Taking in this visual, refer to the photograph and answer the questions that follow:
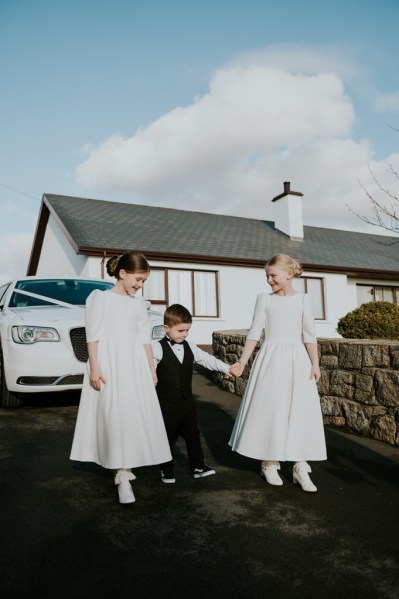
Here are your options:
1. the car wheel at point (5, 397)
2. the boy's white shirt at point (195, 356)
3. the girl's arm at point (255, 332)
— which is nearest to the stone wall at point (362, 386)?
the girl's arm at point (255, 332)

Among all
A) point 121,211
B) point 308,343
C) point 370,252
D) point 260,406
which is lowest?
point 260,406

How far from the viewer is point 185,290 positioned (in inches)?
661

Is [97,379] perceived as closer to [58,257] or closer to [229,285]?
[229,285]

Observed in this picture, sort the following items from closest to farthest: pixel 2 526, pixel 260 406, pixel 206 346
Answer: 1. pixel 2 526
2. pixel 260 406
3. pixel 206 346

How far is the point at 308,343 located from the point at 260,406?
62cm

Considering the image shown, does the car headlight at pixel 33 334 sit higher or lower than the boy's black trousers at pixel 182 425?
higher

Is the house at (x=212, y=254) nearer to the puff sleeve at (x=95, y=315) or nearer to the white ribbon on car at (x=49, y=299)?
the white ribbon on car at (x=49, y=299)

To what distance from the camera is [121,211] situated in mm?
19750

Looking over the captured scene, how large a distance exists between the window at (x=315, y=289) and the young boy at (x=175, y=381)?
50.2ft

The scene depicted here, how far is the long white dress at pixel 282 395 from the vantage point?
12.7 ft

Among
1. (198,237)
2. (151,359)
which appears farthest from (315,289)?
(151,359)

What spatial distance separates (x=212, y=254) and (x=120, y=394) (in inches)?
528

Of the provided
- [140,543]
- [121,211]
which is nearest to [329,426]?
[140,543]

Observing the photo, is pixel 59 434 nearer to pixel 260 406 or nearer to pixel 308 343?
pixel 260 406
